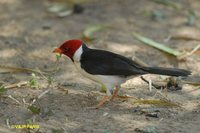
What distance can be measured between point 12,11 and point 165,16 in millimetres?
2401

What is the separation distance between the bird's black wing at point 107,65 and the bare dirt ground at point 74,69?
361 millimetres

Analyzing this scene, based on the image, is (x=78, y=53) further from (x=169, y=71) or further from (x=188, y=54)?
(x=188, y=54)

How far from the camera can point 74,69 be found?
6281 mm

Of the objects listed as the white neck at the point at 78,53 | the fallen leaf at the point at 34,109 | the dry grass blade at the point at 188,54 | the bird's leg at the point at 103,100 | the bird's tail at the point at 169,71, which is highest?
the bird's tail at the point at 169,71

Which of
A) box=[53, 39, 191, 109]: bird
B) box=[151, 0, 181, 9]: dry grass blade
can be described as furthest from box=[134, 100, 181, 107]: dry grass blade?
box=[151, 0, 181, 9]: dry grass blade

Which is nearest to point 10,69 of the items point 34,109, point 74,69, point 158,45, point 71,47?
point 74,69

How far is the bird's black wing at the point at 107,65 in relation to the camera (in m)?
5.09

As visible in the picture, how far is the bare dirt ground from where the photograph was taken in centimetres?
474

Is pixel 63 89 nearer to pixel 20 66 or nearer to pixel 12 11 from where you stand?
pixel 20 66

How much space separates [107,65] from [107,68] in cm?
4

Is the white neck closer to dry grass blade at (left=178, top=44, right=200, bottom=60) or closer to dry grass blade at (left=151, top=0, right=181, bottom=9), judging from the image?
dry grass blade at (left=178, top=44, right=200, bottom=60)

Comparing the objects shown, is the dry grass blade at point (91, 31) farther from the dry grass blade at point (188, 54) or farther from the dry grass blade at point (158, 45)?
the dry grass blade at point (188, 54)

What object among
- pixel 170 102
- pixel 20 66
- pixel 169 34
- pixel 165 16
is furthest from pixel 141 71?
pixel 165 16

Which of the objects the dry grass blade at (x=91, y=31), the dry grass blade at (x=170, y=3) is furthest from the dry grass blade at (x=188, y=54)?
the dry grass blade at (x=170, y=3)
